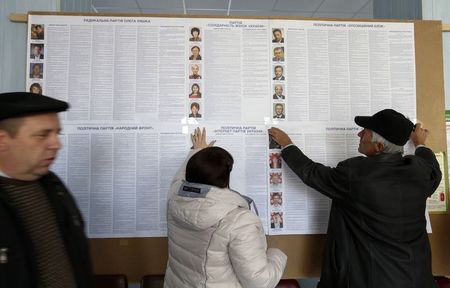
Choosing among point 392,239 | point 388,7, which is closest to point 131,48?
point 392,239

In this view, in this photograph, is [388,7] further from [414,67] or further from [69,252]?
[69,252]

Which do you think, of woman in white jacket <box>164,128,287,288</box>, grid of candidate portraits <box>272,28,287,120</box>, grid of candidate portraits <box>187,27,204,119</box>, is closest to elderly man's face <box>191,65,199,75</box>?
grid of candidate portraits <box>187,27,204,119</box>

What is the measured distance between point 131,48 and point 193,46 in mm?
306

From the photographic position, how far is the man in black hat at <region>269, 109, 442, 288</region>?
147 cm

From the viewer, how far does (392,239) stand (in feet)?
4.87

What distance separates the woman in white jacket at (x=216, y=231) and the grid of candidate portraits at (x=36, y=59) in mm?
984

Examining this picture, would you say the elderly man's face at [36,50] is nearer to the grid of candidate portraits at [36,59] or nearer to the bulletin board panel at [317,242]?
the grid of candidate portraits at [36,59]

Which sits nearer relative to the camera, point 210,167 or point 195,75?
point 210,167

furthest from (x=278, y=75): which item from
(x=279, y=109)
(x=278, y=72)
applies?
(x=279, y=109)

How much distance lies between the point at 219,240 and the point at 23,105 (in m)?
0.71

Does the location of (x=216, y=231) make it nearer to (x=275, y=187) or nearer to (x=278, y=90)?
(x=275, y=187)

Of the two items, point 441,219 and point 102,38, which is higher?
point 102,38

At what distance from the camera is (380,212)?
1465mm

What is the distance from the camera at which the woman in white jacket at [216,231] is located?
47.2 inches
